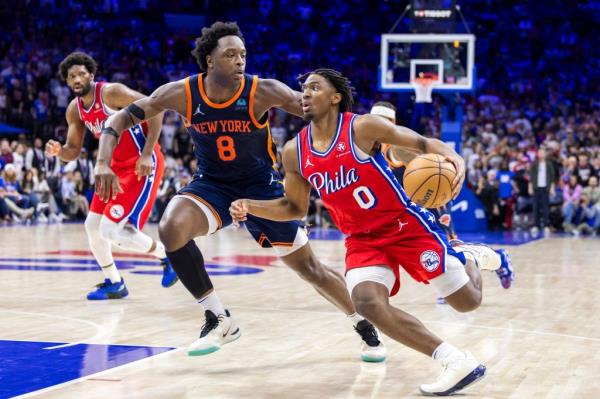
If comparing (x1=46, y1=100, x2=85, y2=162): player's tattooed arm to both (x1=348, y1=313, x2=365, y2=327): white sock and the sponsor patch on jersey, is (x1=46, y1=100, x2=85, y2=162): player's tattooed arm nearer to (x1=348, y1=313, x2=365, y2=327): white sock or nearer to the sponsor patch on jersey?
(x1=348, y1=313, x2=365, y2=327): white sock

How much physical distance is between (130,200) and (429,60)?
32.3 ft

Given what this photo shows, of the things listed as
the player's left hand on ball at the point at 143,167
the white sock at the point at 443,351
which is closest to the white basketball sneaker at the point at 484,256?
the white sock at the point at 443,351

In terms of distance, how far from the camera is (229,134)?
584cm

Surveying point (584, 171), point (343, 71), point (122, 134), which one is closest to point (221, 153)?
point (122, 134)

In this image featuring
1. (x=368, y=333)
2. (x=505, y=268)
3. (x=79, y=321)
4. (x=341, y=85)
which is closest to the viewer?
(x=341, y=85)

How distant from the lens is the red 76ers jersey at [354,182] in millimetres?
4848

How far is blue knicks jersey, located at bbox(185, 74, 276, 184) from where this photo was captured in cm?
577

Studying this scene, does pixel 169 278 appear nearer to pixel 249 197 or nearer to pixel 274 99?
pixel 249 197

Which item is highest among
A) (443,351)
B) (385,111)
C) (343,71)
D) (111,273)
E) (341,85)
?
(343,71)

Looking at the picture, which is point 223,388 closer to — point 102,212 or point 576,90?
point 102,212

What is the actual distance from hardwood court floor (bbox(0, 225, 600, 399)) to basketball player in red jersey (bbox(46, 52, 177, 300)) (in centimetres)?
44

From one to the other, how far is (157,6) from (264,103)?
25.9m

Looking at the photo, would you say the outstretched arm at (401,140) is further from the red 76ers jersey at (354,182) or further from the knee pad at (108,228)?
the knee pad at (108,228)

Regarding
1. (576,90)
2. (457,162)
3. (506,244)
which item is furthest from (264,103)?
(576,90)
